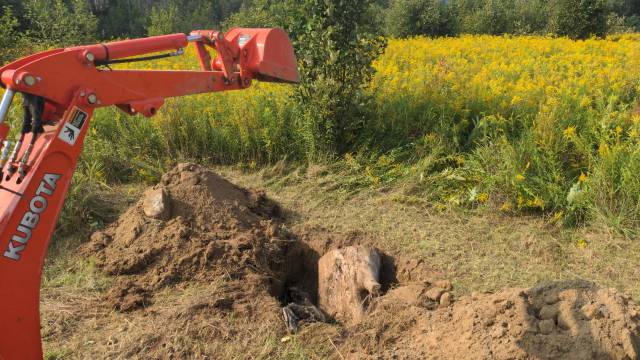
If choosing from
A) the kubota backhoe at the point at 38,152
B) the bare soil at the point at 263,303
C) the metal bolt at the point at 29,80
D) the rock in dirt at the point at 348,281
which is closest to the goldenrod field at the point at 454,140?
the bare soil at the point at 263,303

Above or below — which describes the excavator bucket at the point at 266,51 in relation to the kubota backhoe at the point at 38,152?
above

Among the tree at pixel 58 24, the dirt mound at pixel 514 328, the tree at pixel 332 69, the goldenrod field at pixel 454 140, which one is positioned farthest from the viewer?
the tree at pixel 58 24

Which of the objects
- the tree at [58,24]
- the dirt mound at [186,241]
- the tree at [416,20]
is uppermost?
the tree at [416,20]

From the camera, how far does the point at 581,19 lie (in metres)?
15.3

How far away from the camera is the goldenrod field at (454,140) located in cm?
467

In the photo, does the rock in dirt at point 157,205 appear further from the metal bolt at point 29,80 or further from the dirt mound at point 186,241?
the metal bolt at point 29,80

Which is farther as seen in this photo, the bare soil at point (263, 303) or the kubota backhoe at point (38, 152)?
the bare soil at point (263, 303)

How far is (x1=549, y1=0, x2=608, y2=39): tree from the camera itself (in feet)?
50.1

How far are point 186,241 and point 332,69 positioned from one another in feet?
8.65

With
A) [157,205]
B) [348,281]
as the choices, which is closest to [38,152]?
[157,205]

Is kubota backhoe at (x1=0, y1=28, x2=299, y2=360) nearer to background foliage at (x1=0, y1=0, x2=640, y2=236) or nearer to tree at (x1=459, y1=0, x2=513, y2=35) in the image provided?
background foliage at (x1=0, y1=0, x2=640, y2=236)

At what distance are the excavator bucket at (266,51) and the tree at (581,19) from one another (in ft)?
49.4

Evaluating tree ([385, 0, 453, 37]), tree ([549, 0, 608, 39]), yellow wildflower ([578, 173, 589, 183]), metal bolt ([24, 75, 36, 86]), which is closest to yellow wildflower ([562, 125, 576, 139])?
yellow wildflower ([578, 173, 589, 183])

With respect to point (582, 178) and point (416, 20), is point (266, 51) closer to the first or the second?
point (582, 178)
